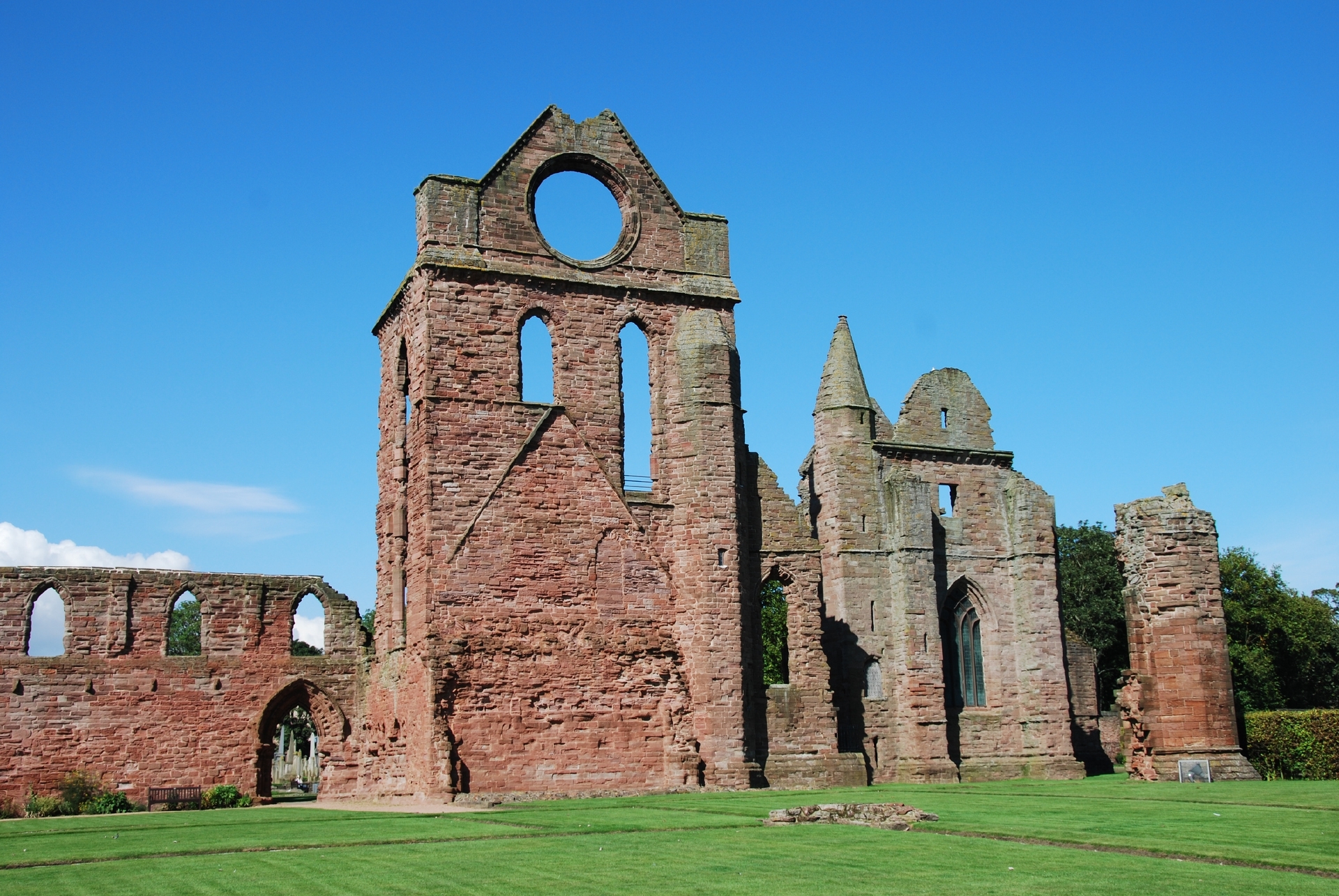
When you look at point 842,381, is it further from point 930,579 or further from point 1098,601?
point 1098,601

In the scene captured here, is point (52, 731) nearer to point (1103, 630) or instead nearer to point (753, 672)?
point (753, 672)

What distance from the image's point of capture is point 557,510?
77.5 ft

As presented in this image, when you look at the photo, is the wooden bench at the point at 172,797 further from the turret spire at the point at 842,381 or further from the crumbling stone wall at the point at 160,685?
the turret spire at the point at 842,381

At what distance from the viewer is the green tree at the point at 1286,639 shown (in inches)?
1849

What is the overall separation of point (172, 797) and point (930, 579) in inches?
618

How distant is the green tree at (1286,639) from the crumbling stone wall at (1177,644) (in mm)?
24716

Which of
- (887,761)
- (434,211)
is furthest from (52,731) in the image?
(887,761)

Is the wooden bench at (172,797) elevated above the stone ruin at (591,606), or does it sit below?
below

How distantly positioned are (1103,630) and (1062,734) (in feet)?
68.9

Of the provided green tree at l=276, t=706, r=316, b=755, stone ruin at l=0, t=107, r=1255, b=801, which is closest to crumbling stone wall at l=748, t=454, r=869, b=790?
stone ruin at l=0, t=107, r=1255, b=801

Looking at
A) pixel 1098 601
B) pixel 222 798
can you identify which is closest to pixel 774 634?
pixel 1098 601

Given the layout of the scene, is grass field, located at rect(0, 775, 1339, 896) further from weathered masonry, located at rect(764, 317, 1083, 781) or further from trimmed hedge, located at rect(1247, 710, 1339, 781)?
weathered masonry, located at rect(764, 317, 1083, 781)

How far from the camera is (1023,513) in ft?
101

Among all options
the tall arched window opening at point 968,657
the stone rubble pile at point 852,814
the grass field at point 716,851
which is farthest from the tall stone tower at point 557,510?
the tall arched window opening at point 968,657
